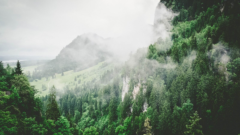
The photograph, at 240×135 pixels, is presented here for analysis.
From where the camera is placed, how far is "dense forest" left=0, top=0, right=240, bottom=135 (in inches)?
1116

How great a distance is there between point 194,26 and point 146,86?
38.6m

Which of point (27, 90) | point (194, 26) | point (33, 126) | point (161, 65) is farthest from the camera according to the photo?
point (194, 26)

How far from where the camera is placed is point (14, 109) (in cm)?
2500

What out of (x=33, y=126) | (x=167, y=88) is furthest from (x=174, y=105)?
(x=33, y=126)

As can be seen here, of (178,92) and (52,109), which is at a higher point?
(178,92)

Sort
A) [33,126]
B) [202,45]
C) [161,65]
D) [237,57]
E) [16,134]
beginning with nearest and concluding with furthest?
[16,134] < [33,126] < [237,57] < [202,45] < [161,65]

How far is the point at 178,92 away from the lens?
46125 millimetres

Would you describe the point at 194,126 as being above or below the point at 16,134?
below

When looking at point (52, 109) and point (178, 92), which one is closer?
point (52, 109)

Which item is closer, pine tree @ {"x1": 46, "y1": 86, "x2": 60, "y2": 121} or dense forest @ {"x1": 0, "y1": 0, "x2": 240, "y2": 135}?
dense forest @ {"x1": 0, "y1": 0, "x2": 240, "y2": 135}

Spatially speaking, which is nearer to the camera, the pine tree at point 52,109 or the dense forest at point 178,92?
the dense forest at point 178,92

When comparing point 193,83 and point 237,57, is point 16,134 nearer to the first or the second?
point 193,83

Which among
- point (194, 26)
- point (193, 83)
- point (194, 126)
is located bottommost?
point (194, 126)

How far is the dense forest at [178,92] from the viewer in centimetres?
2834
